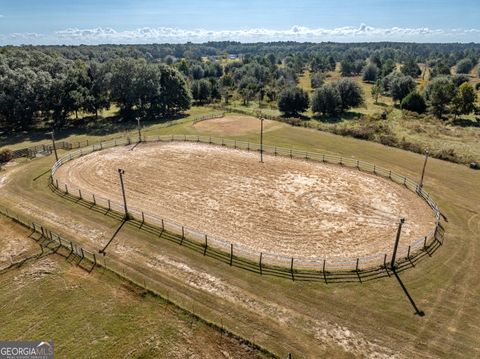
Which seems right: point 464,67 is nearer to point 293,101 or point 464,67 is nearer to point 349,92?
point 349,92

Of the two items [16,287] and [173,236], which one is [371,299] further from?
[16,287]

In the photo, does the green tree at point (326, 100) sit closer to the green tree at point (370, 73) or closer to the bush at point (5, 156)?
the bush at point (5, 156)

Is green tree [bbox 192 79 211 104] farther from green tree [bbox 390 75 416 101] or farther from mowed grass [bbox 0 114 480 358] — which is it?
mowed grass [bbox 0 114 480 358]

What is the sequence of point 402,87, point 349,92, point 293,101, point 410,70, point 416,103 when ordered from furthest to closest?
point 410,70
point 402,87
point 349,92
point 416,103
point 293,101

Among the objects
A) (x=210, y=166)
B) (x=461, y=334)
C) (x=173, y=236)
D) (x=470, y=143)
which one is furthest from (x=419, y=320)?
(x=470, y=143)

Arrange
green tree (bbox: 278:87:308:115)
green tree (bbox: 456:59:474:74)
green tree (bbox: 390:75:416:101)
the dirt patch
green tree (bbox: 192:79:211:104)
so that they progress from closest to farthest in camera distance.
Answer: the dirt patch, green tree (bbox: 278:87:308:115), green tree (bbox: 390:75:416:101), green tree (bbox: 192:79:211:104), green tree (bbox: 456:59:474:74)

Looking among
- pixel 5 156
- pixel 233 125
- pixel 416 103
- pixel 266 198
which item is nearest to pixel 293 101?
pixel 233 125
